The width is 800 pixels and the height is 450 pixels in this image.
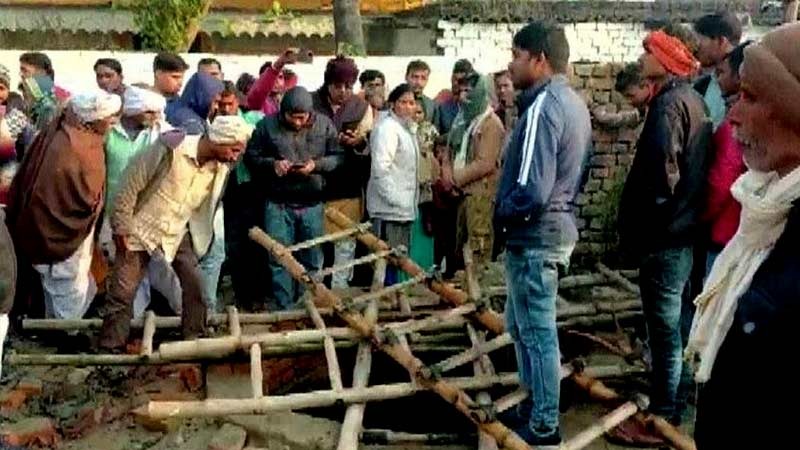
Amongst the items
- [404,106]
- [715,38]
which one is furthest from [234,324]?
[715,38]

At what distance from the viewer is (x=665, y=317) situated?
5.05 m

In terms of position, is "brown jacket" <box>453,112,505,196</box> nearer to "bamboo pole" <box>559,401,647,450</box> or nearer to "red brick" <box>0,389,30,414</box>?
"bamboo pole" <box>559,401,647,450</box>

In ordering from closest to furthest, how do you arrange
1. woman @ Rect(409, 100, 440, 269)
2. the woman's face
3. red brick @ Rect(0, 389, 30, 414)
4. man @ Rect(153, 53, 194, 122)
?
red brick @ Rect(0, 389, 30, 414), man @ Rect(153, 53, 194, 122), the woman's face, woman @ Rect(409, 100, 440, 269)

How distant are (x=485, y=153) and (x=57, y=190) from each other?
296cm

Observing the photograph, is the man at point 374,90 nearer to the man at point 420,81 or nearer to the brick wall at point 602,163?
the man at point 420,81

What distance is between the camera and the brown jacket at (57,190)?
5.60m

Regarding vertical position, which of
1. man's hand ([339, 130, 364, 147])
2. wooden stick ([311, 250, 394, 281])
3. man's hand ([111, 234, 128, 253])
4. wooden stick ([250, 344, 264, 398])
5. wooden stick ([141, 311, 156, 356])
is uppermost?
man's hand ([339, 130, 364, 147])

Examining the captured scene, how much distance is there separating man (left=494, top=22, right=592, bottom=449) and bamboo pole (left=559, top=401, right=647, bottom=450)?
0.11 m

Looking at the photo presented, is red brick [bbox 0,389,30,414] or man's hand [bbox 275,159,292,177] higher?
man's hand [bbox 275,159,292,177]

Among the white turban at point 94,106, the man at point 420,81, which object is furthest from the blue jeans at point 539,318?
the man at point 420,81

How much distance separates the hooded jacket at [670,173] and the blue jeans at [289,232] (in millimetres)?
2653

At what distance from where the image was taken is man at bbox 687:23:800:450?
7.05 ft

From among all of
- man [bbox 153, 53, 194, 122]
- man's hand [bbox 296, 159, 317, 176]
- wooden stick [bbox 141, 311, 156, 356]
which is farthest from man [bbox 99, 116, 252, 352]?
man [bbox 153, 53, 194, 122]

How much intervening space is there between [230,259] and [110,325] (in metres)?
1.79
